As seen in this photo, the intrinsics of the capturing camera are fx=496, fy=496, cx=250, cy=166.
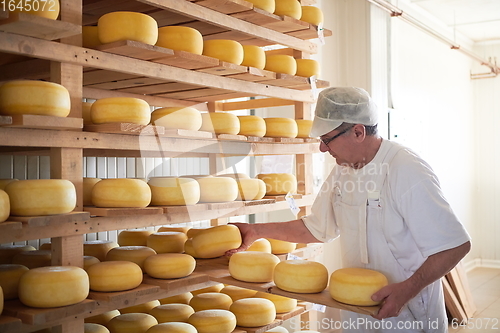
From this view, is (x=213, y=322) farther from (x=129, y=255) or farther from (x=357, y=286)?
(x=357, y=286)

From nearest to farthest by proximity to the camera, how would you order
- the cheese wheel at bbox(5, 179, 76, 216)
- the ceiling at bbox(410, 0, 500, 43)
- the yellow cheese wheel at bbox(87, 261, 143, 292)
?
the cheese wheel at bbox(5, 179, 76, 216), the yellow cheese wheel at bbox(87, 261, 143, 292), the ceiling at bbox(410, 0, 500, 43)

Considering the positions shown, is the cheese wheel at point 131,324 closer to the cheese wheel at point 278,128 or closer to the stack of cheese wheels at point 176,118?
the stack of cheese wheels at point 176,118

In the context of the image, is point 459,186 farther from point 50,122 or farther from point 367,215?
point 50,122

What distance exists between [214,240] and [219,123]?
0.61 meters

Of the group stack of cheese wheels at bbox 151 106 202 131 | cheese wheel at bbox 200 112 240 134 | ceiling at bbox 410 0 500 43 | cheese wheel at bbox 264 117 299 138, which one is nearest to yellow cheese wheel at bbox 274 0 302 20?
cheese wheel at bbox 264 117 299 138

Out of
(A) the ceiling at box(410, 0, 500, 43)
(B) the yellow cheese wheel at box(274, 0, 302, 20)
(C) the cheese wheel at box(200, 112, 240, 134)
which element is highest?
(A) the ceiling at box(410, 0, 500, 43)

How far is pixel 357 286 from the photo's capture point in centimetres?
192

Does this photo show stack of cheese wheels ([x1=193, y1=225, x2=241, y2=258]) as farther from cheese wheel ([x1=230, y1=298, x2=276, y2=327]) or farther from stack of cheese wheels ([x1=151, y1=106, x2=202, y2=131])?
stack of cheese wheels ([x1=151, y1=106, x2=202, y2=131])

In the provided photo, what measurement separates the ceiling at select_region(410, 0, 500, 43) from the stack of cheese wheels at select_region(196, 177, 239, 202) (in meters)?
4.48

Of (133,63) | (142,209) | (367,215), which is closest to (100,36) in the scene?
(133,63)

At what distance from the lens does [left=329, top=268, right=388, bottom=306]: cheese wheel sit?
1919 millimetres

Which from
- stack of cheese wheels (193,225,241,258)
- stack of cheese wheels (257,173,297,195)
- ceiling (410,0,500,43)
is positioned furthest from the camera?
ceiling (410,0,500,43)

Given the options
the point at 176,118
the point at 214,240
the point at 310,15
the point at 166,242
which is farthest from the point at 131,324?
the point at 310,15

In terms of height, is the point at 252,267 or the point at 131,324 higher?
the point at 252,267
